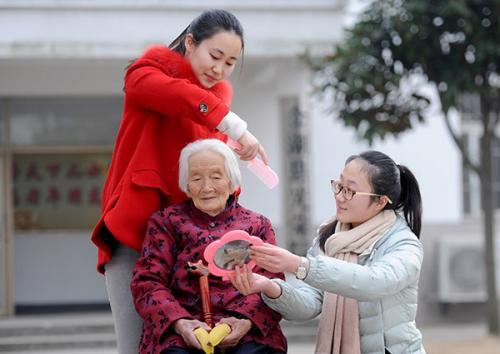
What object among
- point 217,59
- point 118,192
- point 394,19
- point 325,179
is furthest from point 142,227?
point 325,179

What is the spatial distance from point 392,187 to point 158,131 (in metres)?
0.75

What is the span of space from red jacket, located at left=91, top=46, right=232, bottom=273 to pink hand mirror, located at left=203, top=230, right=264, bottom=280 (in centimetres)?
40

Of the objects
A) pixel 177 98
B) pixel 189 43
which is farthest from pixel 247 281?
pixel 189 43

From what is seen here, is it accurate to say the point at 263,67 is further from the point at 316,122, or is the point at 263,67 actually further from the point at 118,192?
the point at 118,192

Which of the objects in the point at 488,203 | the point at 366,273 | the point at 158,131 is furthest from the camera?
the point at 488,203

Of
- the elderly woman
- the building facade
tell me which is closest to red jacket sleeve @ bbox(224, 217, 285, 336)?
the elderly woman

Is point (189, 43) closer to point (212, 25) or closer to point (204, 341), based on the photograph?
point (212, 25)

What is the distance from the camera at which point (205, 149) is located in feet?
10.4

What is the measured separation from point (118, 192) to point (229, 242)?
0.52 metres

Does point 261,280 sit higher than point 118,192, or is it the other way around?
point 118,192

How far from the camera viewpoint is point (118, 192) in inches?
126

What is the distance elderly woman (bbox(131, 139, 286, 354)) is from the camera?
3.04m

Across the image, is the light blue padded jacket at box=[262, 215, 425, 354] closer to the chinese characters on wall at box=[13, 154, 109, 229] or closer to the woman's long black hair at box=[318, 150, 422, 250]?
the woman's long black hair at box=[318, 150, 422, 250]

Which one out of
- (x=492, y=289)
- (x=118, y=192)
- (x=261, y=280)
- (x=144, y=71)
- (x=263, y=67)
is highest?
(x=263, y=67)
